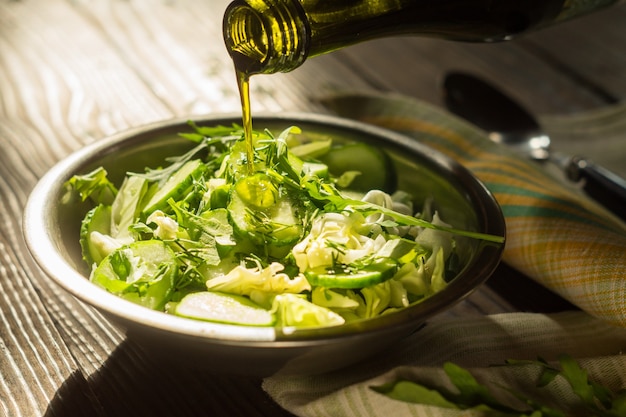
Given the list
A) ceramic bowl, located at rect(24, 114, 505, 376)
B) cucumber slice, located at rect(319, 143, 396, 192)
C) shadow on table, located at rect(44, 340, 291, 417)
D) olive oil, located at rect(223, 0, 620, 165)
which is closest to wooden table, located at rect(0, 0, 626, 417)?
shadow on table, located at rect(44, 340, 291, 417)

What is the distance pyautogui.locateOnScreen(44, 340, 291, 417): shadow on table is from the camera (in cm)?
90

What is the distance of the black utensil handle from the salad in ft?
1.36

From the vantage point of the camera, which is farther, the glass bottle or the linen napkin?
the glass bottle

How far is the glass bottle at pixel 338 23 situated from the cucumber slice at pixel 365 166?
189 millimetres

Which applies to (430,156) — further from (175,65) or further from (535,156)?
(175,65)

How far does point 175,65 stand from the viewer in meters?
1.92

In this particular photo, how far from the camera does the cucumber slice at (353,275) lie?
870 millimetres

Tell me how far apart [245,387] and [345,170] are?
416mm

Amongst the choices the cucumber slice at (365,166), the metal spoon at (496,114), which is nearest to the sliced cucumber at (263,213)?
the cucumber slice at (365,166)

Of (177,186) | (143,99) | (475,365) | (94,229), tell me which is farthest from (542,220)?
(143,99)

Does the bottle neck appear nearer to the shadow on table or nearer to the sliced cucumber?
the sliced cucumber

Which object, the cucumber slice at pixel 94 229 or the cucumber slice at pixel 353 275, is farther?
the cucumber slice at pixel 94 229

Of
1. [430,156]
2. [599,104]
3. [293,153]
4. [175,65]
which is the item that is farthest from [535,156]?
[175,65]

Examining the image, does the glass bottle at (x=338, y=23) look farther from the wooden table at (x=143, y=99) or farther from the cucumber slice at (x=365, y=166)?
the wooden table at (x=143, y=99)
